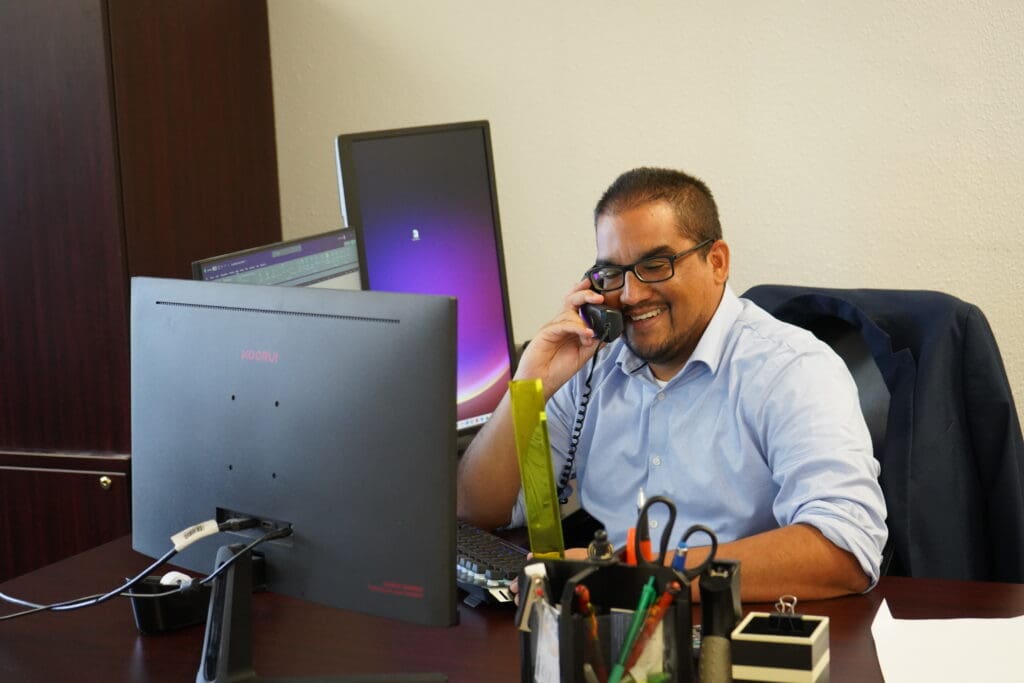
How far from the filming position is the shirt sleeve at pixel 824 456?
1657mm

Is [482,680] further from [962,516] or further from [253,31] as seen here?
[253,31]

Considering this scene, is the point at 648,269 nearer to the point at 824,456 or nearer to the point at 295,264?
the point at 824,456

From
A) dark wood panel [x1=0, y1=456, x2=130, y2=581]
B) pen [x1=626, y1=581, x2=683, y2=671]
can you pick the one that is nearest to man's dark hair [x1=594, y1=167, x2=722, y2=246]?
pen [x1=626, y1=581, x2=683, y2=671]

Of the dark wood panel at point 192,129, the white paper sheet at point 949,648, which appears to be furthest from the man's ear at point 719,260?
the dark wood panel at point 192,129

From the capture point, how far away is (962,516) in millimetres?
1942

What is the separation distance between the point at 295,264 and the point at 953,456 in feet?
3.55

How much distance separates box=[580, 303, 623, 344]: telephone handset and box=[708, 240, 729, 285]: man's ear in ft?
0.58

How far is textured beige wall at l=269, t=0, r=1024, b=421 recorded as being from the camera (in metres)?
2.60

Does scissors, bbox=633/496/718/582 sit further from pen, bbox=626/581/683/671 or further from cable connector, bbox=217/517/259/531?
cable connector, bbox=217/517/259/531

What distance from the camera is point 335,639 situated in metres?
1.48

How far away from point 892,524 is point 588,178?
127 centimetres

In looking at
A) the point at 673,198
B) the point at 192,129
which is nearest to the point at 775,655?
the point at 673,198

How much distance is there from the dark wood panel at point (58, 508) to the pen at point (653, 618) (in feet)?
5.86

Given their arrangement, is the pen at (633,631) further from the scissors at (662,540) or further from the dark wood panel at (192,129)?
the dark wood panel at (192,129)
